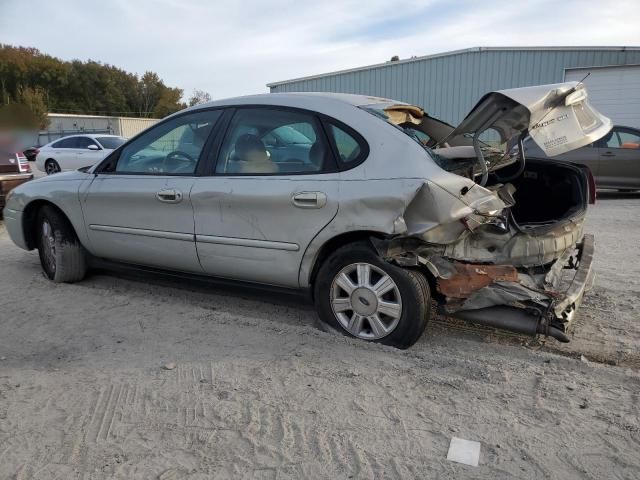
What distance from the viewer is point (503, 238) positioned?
3371mm

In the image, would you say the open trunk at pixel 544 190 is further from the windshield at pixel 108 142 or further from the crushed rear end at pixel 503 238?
the windshield at pixel 108 142

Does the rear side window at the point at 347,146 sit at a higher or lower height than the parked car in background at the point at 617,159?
higher

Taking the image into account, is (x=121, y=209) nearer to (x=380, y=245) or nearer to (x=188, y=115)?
(x=188, y=115)

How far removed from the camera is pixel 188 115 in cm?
420

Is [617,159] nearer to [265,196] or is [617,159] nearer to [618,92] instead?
[618,92]

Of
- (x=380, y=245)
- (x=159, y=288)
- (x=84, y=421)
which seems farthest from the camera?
(x=159, y=288)

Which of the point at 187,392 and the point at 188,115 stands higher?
the point at 188,115

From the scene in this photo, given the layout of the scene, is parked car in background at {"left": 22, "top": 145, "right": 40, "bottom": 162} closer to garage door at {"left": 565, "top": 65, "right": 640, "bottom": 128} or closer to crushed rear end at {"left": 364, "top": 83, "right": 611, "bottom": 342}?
crushed rear end at {"left": 364, "top": 83, "right": 611, "bottom": 342}

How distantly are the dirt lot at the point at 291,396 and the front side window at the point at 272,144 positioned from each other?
933 mm

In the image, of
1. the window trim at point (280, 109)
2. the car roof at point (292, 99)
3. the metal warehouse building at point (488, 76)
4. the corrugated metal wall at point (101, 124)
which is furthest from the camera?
the corrugated metal wall at point (101, 124)

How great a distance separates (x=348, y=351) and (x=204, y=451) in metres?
1.23

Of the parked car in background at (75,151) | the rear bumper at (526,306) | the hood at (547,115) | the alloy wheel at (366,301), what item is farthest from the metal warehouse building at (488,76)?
the alloy wheel at (366,301)

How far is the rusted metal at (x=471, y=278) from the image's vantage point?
3.24 meters

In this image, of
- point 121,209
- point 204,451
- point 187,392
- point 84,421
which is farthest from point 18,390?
point 121,209
